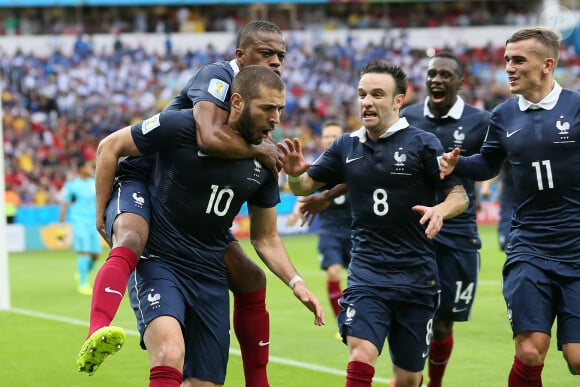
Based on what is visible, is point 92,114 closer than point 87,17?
Yes

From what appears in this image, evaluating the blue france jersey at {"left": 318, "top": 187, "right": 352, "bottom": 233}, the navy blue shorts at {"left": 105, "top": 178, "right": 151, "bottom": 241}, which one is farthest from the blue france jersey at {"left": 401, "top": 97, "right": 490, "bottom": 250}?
the blue france jersey at {"left": 318, "top": 187, "right": 352, "bottom": 233}

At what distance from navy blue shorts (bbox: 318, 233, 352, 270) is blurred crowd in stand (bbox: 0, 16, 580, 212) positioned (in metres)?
17.1

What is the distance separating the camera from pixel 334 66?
127ft

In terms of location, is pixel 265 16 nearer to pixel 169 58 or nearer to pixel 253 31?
pixel 169 58

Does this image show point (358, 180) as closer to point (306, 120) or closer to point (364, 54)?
point (306, 120)

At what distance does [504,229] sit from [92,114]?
20013 millimetres

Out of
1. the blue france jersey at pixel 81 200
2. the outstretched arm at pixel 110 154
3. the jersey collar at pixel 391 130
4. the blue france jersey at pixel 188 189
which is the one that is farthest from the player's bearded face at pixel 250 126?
the blue france jersey at pixel 81 200

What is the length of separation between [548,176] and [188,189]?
2.28 m

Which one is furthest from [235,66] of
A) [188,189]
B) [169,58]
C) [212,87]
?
[169,58]

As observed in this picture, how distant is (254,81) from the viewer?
19.4 feet

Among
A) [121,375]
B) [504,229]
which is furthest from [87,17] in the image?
[121,375]

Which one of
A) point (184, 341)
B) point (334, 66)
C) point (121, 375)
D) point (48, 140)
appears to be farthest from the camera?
point (334, 66)

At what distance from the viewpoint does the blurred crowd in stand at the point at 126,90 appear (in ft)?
99.6

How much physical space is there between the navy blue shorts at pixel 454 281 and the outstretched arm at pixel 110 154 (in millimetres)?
3138
